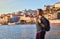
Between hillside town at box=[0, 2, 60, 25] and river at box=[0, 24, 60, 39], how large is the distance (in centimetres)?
7

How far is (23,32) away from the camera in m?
2.67

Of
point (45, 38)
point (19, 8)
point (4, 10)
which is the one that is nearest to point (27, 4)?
point (19, 8)

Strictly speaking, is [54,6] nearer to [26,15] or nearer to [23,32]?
[26,15]

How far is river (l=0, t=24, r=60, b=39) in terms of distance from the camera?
103 inches

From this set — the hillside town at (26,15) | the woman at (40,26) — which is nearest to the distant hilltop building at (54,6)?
the hillside town at (26,15)

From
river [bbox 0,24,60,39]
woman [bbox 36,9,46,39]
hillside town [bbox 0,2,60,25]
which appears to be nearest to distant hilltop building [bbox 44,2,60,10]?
hillside town [bbox 0,2,60,25]

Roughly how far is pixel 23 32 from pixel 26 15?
0.94 ft

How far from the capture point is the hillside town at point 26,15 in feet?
8.70

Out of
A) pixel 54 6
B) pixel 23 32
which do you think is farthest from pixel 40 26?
pixel 54 6

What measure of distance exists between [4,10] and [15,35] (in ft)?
1.49

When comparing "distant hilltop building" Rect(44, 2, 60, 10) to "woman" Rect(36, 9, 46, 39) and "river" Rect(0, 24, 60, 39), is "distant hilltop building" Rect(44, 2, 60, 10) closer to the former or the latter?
"woman" Rect(36, 9, 46, 39)

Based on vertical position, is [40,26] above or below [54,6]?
below

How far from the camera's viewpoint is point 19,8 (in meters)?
2.70

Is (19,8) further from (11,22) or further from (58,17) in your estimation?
(58,17)
